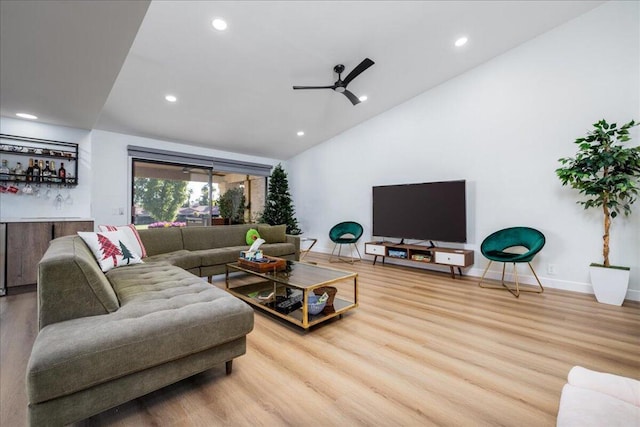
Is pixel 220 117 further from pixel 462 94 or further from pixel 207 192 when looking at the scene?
pixel 462 94

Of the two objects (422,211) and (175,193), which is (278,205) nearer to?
Answer: (175,193)

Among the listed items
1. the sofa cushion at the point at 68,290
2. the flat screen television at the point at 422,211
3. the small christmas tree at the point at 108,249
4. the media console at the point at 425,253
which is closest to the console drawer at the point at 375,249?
the media console at the point at 425,253

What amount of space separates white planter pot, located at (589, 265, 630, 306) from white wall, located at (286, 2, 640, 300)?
13.1 inches

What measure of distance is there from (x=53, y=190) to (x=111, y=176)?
2.79 feet

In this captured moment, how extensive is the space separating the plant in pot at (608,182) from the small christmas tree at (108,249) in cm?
486

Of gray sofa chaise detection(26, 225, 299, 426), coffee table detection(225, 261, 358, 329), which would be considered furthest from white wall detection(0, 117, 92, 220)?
gray sofa chaise detection(26, 225, 299, 426)

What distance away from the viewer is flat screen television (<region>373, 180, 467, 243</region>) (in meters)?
4.03

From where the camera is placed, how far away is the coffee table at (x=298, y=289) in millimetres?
2244

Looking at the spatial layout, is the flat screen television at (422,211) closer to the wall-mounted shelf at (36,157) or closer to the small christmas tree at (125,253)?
the small christmas tree at (125,253)

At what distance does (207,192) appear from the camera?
5895 millimetres

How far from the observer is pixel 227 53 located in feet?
10.7

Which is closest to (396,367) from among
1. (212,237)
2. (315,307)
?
(315,307)

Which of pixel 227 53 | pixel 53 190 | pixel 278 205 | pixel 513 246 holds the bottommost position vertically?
pixel 513 246

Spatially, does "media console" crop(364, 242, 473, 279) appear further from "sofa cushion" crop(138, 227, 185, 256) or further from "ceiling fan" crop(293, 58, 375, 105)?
"sofa cushion" crop(138, 227, 185, 256)
